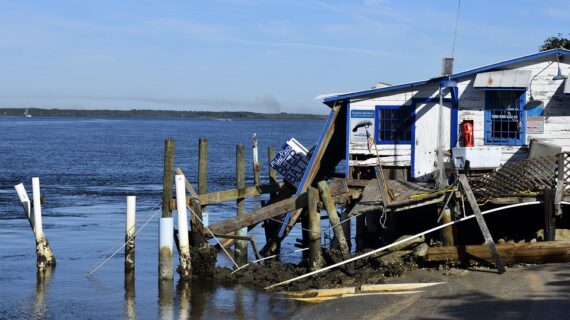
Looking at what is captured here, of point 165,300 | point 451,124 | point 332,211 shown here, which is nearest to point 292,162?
point 451,124

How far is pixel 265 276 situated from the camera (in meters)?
20.0

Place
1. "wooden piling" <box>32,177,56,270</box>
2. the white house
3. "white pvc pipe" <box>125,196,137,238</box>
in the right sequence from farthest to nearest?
1. the white house
2. "wooden piling" <box>32,177,56,270</box>
3. "white pvc pipe" <box>125,196,137,238</box>

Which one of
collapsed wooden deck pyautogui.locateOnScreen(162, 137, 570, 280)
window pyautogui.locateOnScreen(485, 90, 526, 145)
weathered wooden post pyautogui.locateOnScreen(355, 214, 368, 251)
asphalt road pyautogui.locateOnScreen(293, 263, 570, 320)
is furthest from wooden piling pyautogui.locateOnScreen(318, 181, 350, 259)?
window pyautogui.locateOnScreen(485, 90, 526, 145)

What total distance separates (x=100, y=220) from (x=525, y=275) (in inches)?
715

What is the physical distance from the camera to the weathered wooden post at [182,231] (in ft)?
65.4

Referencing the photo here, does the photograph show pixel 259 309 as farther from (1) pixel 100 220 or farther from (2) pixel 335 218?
(1) pixel 100 220

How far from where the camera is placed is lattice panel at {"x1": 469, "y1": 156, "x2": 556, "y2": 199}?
18.7 meters

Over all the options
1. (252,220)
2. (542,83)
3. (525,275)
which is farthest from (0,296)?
(542,83)

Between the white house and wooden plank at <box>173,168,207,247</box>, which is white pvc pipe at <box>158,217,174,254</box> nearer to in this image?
wooden plank at <box>173,168,207,247</box>

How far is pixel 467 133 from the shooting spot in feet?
72.6

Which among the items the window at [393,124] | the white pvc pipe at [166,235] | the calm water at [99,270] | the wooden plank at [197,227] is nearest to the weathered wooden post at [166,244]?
the white pvc pipe at [166,235]

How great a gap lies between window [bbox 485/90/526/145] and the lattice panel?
3481 mm

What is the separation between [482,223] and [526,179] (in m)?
1.74

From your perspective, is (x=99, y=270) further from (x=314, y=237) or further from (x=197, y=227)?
(x=314, y=237)
